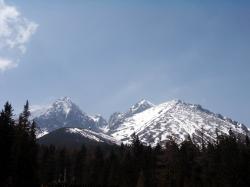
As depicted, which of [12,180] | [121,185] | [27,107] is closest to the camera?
[12,180]

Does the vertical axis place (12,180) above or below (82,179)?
below

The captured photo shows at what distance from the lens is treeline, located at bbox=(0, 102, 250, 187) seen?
247 ft

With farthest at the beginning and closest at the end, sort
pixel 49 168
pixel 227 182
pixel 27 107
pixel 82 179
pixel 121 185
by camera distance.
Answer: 1. pixel 82 179
2. pixel 49 168
3. pixel 121 185
4. pixel 27 107
5. pixel 227 182

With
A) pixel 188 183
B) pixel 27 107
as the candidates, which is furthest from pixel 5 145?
pixel 188 183

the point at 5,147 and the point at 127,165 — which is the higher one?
the point at 127,165

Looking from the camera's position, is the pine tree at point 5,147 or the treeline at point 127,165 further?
the treeline at point 127,165

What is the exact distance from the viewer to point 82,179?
137 m

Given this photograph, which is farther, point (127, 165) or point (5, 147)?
point (127, 165)

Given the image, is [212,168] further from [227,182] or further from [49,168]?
[49,168]

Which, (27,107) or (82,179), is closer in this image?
(27,107)

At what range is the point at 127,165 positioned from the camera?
111 metres

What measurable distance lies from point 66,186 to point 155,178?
39.1 metres

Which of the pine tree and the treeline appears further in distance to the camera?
the treeline

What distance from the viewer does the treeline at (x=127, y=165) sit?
75438mm
